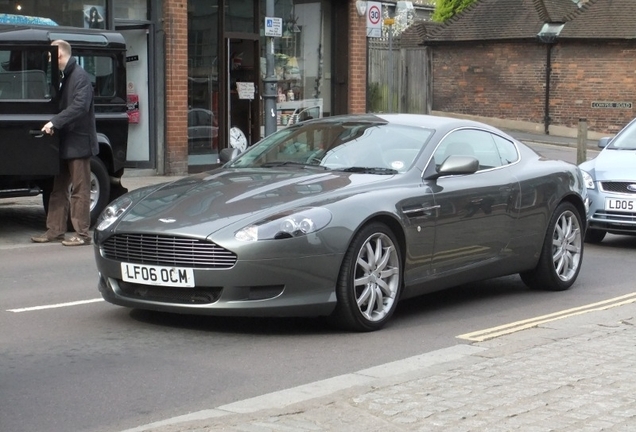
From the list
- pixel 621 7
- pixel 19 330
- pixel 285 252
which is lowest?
pixel 19 330

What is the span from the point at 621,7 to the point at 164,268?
1281 inches

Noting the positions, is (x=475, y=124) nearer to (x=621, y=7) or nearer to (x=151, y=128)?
(x=151, y=128)

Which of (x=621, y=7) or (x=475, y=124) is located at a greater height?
(x=621, y=7)

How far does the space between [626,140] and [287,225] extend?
7.76 meters

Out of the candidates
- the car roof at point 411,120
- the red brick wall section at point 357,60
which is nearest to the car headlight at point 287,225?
the car roof at point 411,120

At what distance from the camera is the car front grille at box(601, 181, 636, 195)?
12.6 m

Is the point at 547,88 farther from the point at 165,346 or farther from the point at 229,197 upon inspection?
the point at 165,346

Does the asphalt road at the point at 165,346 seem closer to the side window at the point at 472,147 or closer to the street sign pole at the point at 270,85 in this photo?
the side window at the point at 472,147

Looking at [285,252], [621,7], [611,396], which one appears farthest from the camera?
[621,7]

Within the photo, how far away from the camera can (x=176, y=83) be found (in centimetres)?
2011

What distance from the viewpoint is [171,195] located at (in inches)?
310

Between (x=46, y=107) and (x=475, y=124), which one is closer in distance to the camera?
(x=475, y=124)

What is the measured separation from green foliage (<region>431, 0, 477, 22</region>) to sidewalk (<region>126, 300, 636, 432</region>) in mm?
40633

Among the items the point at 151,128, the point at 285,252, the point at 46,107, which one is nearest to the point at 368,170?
the point at 285,252
